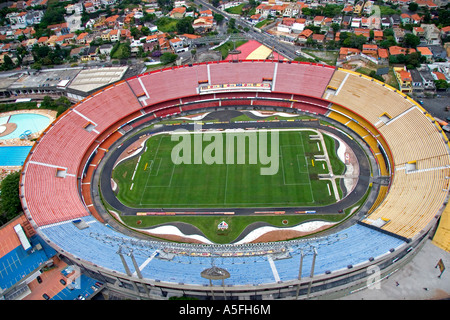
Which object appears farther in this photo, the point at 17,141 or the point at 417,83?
the point at 417,83

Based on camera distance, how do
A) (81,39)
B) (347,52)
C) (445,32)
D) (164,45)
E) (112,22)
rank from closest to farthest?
(347,52) → (445,32) → (164,45) → (81,39) → (112,22)

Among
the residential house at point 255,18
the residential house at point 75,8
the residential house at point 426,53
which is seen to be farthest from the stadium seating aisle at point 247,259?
the residential house at point 75,8

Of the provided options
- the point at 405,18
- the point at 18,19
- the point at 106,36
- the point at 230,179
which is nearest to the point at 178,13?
the point at 106,36

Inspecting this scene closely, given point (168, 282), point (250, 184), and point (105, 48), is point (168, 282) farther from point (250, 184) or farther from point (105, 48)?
point (105, 48)

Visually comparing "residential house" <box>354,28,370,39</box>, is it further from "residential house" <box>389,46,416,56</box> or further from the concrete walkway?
the concrete walkway

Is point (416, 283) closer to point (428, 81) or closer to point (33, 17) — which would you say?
point (428, 81)

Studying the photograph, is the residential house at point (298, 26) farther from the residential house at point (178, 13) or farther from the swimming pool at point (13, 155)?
the swimming pool at point (13, 155)

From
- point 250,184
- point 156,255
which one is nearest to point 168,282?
point 156,255

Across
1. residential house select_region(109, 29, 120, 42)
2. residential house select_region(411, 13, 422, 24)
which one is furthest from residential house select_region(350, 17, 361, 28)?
residential house select_region(109, 29, 120, 42)
